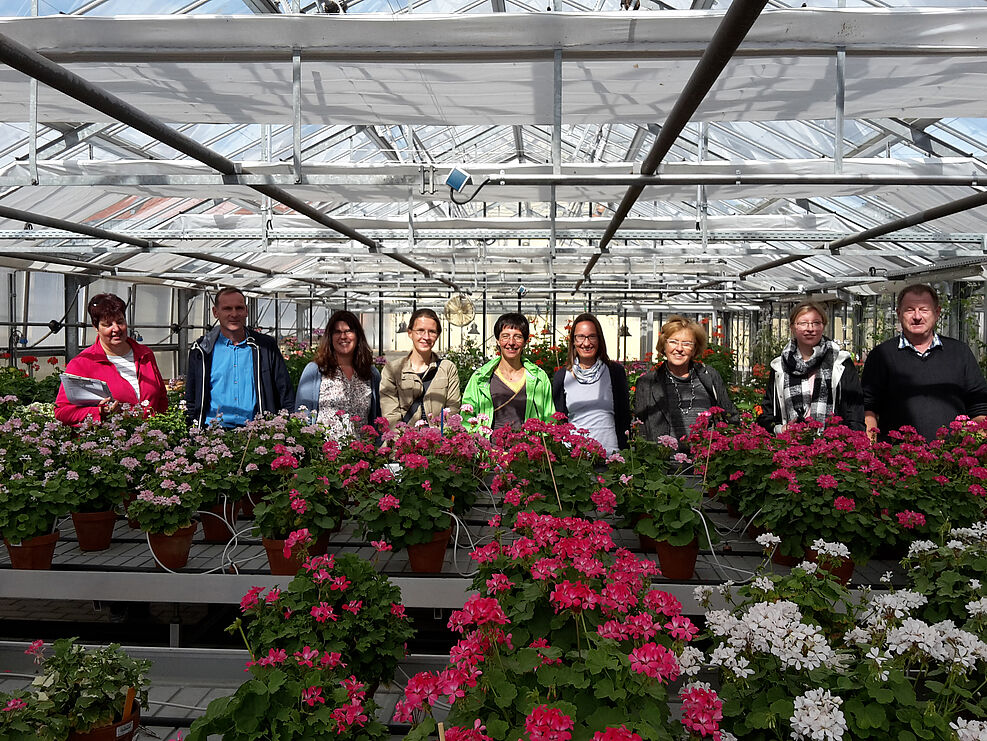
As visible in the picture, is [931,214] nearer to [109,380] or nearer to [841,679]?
[841,679]

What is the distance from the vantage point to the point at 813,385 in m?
3.41

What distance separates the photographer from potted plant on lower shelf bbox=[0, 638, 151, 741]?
1.82 metres

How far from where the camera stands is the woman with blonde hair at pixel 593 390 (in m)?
3.51

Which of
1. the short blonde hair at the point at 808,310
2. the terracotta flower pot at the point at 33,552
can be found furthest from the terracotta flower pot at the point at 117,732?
the short blonde hair at the point at 808,310

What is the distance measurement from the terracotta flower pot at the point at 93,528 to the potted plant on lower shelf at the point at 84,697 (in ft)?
2.18

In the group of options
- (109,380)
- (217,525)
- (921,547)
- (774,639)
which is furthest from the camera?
(109,380)

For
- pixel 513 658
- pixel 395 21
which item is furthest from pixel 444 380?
pixel 513 658

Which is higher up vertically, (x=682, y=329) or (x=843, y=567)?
(x=682, y=329)

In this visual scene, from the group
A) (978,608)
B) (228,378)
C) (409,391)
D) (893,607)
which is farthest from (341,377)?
(978,608)

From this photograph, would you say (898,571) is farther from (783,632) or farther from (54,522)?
(54,522)

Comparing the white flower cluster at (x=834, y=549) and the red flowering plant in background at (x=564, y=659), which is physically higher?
the white flower cluster at (x=834, y=549)

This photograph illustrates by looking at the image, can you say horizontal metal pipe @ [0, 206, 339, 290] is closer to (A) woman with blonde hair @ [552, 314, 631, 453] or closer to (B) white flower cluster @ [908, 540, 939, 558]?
(A) woman with blonde hair @ [552, 314, 631, 453]

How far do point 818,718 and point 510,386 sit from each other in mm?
2464

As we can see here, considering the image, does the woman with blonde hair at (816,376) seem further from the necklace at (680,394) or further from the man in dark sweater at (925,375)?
the necklace at (680,394)
